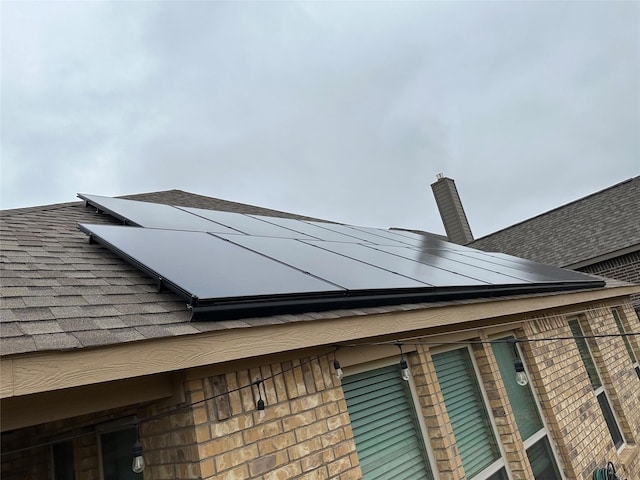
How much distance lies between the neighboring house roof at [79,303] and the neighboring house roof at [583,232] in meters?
12.5

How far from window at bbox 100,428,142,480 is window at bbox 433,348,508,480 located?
2694 millimetres

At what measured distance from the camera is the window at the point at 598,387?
640cm

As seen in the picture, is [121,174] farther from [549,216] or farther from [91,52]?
[549,216]

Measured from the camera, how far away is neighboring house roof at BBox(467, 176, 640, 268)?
13.2 meters

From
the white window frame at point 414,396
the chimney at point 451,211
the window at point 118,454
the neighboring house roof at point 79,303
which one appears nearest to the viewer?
the neighboring house roof at point 79,303

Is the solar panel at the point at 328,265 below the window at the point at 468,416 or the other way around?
the other way around

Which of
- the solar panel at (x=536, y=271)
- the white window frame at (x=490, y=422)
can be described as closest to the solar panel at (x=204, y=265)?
the white window frame at (x=490, y=422)

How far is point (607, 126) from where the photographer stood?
34.3m

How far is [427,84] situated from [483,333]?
2556 cm

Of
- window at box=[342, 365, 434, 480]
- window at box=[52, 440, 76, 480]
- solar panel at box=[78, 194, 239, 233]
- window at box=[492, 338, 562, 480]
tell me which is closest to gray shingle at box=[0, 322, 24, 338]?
window at box=[52, 440, 76, 480]

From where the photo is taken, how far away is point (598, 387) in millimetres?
6637

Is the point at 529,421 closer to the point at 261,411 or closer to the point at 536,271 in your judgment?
the point at 536,271

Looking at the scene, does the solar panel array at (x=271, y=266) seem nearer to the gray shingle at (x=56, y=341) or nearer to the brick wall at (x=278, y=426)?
the brick wall at (x=278, y=426)

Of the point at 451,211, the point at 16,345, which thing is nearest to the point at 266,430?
the point at 16,345
